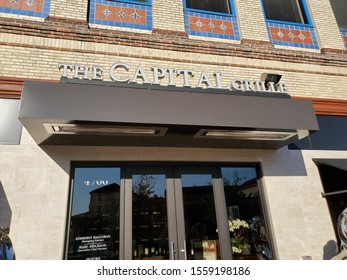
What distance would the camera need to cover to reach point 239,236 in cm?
573

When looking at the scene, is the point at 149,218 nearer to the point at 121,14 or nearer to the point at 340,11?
the point at 121,14

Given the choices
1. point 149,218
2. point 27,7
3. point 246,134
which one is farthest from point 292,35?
point 27,7

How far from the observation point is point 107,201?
5.36 metres

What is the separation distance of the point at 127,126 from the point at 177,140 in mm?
1237

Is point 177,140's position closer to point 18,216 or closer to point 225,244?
point 225,244

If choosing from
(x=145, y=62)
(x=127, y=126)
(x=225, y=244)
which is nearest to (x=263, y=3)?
(x=145, y=62)

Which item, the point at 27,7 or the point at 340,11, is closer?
the point at 27,7

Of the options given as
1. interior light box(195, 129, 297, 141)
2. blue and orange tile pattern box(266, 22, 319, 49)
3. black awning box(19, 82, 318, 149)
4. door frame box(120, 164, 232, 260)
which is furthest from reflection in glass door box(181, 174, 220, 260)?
blue and orange tile pattern box(266, 22, 319, 49)

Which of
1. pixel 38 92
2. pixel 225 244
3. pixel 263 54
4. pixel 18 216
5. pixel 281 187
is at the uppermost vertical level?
pixel 263 54

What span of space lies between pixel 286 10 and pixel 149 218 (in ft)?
24.7

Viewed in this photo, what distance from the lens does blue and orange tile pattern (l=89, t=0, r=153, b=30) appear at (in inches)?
269

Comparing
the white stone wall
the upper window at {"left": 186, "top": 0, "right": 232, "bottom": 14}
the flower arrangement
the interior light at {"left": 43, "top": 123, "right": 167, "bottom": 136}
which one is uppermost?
the upper window at {"left": 186, "top": 0, "right": 232, "bottom": 14}

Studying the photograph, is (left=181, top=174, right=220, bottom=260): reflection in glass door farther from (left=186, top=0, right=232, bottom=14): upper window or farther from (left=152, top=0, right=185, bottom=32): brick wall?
(left=186, top=0, right=232, bottom=14): upper window

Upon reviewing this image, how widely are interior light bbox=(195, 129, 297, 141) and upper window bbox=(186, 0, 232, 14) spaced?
4375 mm
